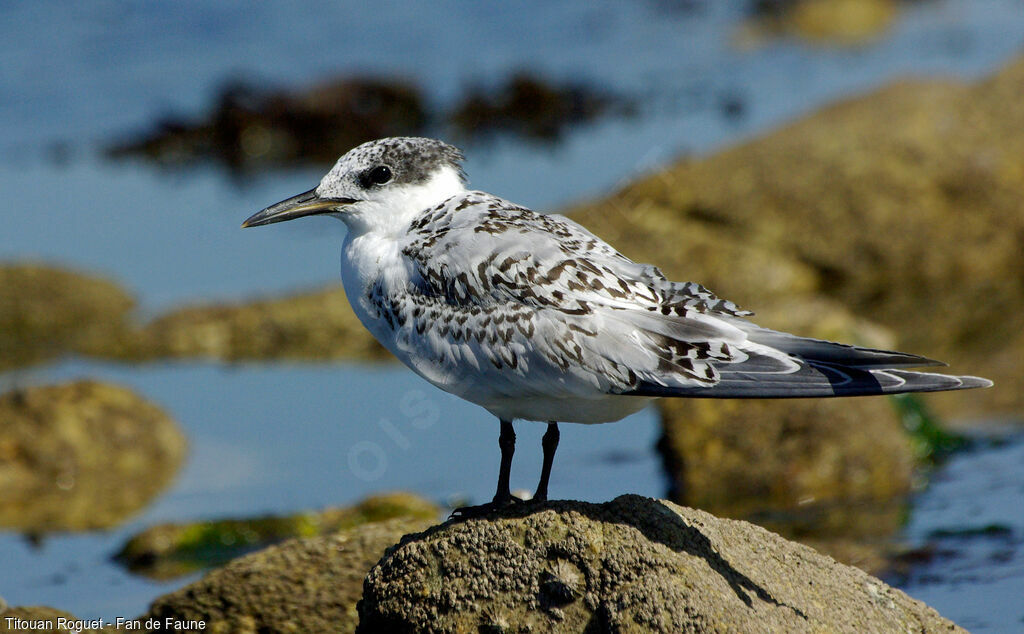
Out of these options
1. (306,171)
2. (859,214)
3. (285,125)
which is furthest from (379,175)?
(285,125)

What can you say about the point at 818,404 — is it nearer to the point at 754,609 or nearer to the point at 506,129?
the point at 754,609

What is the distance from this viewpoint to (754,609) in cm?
503

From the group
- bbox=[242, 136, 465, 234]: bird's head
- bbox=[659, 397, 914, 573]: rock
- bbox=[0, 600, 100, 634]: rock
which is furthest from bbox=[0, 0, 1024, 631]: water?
bbox=[242, 136, 465, 234]: bird's head

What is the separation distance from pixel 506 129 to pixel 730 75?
11.0ft

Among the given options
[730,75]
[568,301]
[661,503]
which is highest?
[730,75]

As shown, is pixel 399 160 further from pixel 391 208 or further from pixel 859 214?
pixel 859 214

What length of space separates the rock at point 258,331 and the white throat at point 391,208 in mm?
6028

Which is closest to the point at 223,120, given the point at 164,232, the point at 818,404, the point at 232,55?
the point at 232,55

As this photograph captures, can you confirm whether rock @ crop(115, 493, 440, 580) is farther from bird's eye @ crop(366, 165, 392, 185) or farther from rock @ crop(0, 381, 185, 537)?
bird's eye @ crop(366, 165, 392, 185)

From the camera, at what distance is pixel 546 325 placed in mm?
5160

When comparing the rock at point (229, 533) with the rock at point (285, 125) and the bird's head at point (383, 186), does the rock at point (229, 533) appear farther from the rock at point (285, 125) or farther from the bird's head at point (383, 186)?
the rock at point (285, 125)

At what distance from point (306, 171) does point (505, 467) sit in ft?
36.6

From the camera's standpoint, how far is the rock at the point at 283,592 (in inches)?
259

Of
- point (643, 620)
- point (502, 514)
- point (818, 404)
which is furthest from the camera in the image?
point (818, 404)
